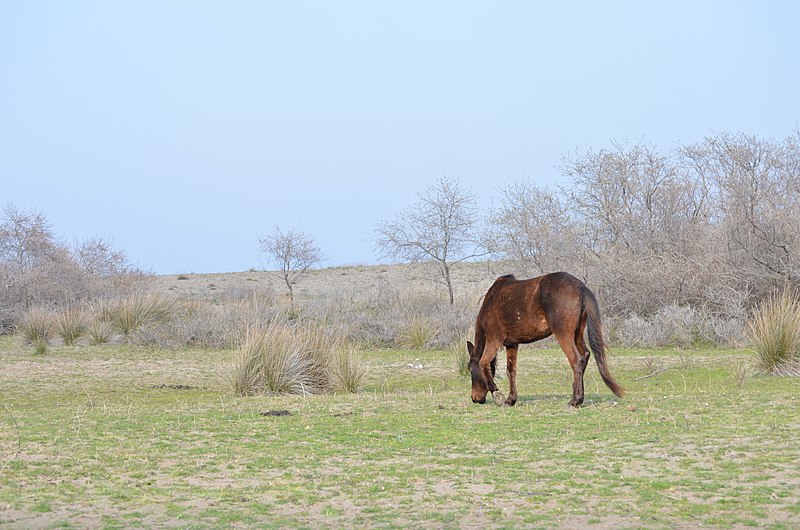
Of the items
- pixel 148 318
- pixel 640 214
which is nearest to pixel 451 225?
pixel 640 214

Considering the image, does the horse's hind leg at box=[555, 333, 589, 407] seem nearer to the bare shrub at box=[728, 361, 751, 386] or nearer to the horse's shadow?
the horse's shadow

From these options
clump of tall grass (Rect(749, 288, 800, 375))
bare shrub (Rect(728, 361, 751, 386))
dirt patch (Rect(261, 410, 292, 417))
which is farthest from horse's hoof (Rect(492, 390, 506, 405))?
clump of tall grass (Rect(749, 288, 800, 375))

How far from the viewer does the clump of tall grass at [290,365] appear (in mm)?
13875

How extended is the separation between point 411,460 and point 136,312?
18.0m

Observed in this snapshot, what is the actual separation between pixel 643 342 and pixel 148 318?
12.4 m

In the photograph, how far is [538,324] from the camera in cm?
1115

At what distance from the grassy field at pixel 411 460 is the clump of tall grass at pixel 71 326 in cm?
983

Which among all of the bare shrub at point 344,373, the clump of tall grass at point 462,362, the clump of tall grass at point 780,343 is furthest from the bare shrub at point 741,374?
the bare shrub at point 344,373

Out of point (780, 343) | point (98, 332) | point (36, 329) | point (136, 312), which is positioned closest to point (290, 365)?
point (780, 343)

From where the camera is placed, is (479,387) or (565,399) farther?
(565,399)

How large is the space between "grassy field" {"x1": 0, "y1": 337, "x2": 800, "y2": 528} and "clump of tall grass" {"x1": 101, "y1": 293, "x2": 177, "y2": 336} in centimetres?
1073

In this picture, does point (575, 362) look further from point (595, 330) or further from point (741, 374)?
point (741, 374)

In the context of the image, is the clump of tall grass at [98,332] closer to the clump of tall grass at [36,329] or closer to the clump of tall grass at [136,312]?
the clump of tall grass at [136,312]

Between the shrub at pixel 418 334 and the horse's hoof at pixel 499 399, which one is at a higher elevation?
the shrub at pixel 418 334
